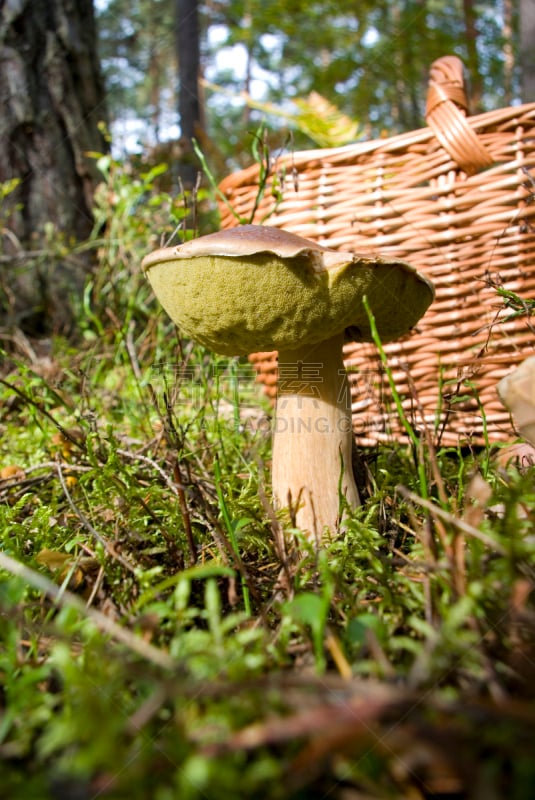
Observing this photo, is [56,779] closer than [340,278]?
Yes

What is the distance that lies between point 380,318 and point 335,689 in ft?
3.12

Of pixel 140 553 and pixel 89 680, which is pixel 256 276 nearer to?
pixel 140 553

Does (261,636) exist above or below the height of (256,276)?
below

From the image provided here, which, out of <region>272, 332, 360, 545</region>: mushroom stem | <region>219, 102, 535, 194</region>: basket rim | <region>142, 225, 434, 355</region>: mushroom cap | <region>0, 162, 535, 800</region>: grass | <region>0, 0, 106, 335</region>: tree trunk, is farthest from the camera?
Result: <region>0, 0, 106, 335</region>: tree trunk

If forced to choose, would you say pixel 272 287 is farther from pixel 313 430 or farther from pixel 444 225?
pixel 444 225

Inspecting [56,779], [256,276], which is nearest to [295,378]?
[256,276]

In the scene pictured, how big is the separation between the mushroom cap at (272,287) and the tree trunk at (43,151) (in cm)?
181

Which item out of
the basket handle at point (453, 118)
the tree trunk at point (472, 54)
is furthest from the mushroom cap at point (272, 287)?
the tree trunk at point (472, 54)

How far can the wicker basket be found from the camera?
1.49 metres

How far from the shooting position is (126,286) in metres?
2.58

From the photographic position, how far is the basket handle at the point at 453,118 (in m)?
1.49

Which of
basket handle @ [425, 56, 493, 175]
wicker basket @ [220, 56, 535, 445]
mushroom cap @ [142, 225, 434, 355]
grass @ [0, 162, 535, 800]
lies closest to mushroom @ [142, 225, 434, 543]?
mushroom cap @ [142, 225, 434, 355]

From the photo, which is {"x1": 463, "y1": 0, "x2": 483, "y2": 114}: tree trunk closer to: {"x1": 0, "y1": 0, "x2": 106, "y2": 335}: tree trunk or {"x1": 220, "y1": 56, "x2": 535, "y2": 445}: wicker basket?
{"x1": 0, "y1": 0, "x2": 106, "y2": 335}: tree trunk

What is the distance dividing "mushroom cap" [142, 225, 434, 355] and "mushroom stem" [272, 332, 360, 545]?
89 millimetres
